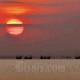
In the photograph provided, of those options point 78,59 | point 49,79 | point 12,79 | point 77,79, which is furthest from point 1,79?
point 78,59

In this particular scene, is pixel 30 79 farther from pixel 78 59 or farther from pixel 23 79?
pixel 78 59

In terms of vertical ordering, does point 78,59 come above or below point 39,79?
above

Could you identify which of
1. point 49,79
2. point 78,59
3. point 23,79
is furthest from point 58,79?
point 78,59

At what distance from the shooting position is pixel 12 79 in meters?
41.2

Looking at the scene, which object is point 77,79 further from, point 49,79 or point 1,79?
point 1,79

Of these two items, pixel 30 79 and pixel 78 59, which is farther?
pixel 78 59

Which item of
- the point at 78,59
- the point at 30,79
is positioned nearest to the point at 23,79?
the point at 30,79

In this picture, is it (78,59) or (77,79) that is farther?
(78,59)

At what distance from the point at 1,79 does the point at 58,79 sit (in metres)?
6.31

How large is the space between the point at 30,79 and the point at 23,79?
38.8 inches

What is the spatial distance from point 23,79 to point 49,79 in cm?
299

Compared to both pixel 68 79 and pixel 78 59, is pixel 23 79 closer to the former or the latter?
pixel 68 79

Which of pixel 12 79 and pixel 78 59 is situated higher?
pixel 78 59

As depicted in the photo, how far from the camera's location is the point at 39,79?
40.3m
